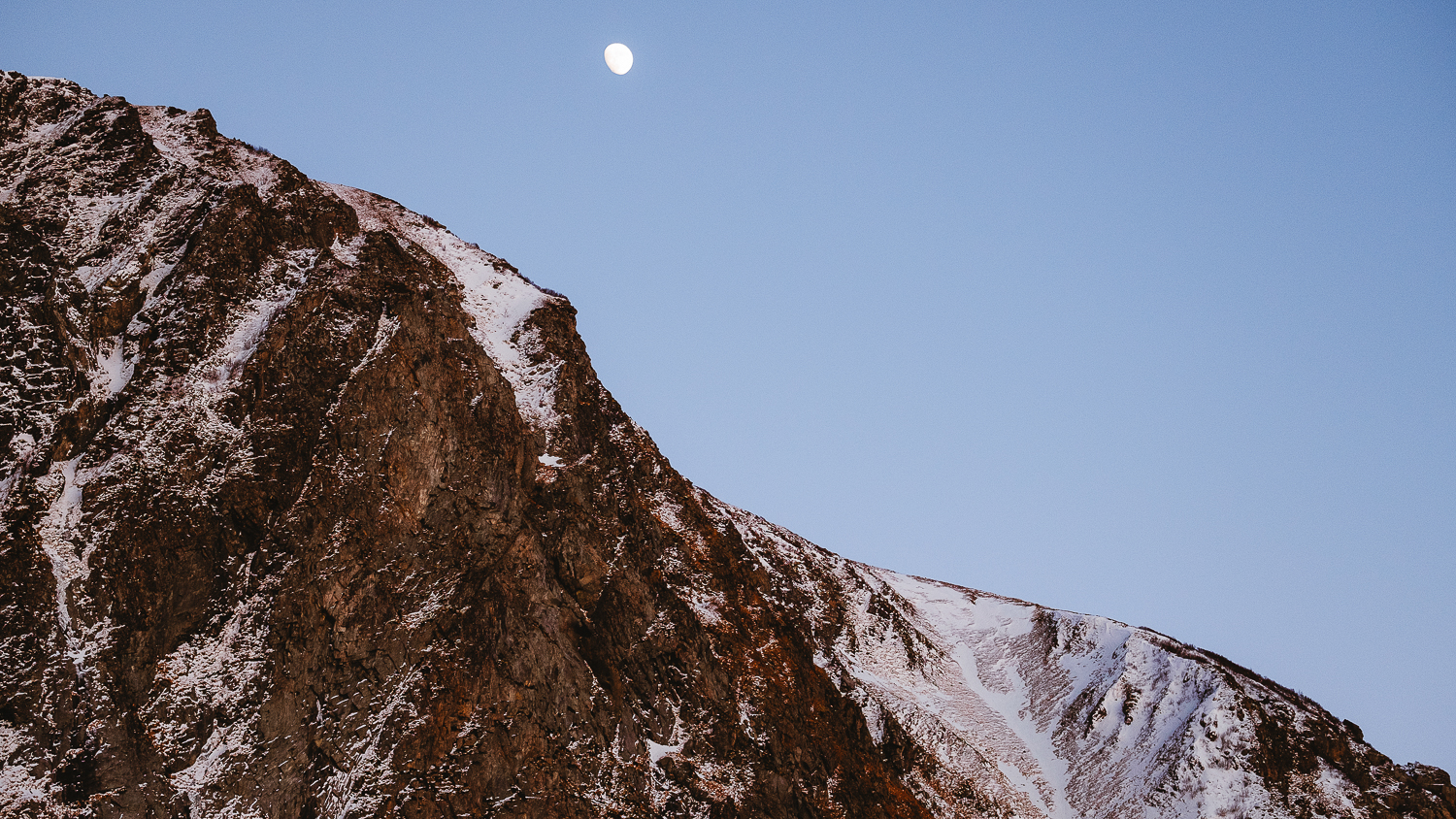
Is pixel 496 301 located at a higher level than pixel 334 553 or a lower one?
higher

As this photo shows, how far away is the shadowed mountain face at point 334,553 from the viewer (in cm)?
3166

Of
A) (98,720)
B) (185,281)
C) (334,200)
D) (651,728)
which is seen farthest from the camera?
(334,200)

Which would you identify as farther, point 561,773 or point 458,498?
point 458,498

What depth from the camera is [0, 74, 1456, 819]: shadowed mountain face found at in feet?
104

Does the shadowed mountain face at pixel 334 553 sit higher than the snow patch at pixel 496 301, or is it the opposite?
the snow patch at pixel 496 301

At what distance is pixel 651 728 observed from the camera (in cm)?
3688

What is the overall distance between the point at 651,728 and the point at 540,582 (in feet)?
20.8

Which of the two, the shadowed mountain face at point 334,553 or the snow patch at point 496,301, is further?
the snow patch at point 496,301

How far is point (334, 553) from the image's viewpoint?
35.4m

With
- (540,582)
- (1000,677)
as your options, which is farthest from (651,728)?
(1000,677)

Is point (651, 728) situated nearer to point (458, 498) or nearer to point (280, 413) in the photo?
point (458, 498)

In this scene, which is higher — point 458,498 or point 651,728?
point 458,498

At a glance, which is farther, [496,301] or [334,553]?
[496,301]

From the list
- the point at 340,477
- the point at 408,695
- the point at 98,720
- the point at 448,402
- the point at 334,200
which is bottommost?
the point at 98,720
